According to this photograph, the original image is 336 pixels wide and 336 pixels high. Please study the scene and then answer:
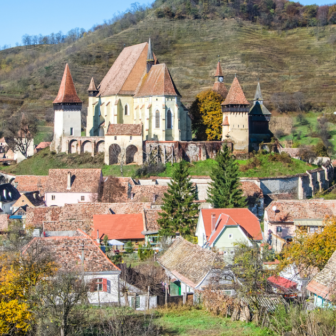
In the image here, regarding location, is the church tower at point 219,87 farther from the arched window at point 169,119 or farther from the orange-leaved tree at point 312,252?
the orange-leaved tree at point 312,252

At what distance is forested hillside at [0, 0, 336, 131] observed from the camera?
96.9m

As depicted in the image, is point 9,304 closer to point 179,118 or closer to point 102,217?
point 102,217

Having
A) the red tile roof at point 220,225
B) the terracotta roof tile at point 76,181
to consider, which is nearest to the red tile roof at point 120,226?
the red tile roof at point 220,225

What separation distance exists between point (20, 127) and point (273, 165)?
1202 inches

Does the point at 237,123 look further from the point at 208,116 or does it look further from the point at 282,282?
the point at 282,282

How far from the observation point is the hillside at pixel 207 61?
319 ft

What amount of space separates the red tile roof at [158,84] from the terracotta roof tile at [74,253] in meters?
32.3

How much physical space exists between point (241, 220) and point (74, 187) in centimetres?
1765

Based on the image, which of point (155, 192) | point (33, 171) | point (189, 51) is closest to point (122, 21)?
point (189, 51)

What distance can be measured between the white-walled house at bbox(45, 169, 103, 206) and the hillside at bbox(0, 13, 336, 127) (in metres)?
41.3

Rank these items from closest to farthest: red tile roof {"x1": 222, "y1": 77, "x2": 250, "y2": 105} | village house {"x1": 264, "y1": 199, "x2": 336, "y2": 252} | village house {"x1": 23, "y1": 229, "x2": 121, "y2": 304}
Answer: village house {"x1": 23, "y1": 229, "x2": 121, "y2": 304}, village house {"x1": 264, "y1": 199, "x2": 336, "y2": 252}, red tile roof {"x1": 222, "y1": 77, "x2": 250, "y2": 105}

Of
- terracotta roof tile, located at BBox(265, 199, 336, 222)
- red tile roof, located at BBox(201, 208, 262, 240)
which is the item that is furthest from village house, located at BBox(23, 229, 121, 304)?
terracotta roof tile, located at BBox(265, 199, 336, 222)

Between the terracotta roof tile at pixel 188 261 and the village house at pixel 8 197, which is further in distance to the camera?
the village house at pixel 8 197

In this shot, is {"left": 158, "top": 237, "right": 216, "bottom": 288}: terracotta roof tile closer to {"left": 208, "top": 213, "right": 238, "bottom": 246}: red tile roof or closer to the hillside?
{"left": 208, "top": 213, "right": 238, "bottom": 246}: red tile roof
